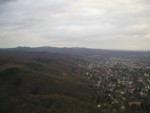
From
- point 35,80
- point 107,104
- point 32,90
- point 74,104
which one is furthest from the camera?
point 35,80

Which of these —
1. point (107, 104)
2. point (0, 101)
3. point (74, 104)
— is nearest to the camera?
point (74, 104)

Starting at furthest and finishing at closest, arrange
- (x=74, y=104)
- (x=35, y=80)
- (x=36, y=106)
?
1. (x=35, y=80)
2. (x=74, y=104)
3. (x=36, y=106)

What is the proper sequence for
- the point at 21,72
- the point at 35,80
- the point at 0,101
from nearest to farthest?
the point at 0,101
the point at 35,80
the point at 21,72

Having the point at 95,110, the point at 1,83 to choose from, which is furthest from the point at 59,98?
the point at 1,83

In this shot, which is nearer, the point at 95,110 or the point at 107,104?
the point at 95,110

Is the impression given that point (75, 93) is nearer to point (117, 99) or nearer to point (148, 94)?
point (117, 99)

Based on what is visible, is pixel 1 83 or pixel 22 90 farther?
pixel 1 83

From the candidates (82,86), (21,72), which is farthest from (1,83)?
(82,86)

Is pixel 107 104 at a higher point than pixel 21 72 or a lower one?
lower

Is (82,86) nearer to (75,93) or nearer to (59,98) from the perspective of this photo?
(75,93)
